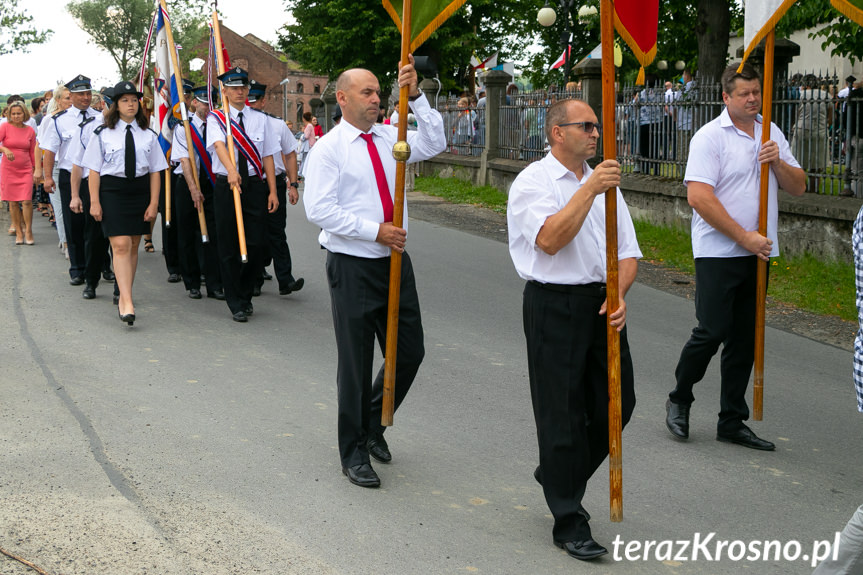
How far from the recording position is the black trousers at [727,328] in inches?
231

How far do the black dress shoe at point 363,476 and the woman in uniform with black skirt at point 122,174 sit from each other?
4.46 meters

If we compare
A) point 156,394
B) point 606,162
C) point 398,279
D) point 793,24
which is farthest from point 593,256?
point 793,24

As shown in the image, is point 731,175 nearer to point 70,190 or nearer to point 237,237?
point 237,237

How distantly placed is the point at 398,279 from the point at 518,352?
3213 mm

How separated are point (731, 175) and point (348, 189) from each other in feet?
6.90

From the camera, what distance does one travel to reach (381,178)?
17.5ft

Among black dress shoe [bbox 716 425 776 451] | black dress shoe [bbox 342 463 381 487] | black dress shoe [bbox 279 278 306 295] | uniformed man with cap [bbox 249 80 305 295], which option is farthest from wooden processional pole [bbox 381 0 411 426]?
black dress shoe [bbox 279 278 306 295]

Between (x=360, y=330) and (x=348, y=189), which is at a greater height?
(x=348, y=189)

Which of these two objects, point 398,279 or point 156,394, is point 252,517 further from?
point 156,394

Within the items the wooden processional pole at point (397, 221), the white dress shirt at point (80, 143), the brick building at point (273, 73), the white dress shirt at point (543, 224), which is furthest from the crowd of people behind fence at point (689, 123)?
the brick building at point (273, 73)

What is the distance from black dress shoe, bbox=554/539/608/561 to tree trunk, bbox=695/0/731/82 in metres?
15.2

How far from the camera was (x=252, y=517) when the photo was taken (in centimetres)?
475

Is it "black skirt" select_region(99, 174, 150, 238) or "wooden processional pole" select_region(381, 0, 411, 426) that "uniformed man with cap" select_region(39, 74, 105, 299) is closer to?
"black skirt" select_region(99, 174, 150, 238)

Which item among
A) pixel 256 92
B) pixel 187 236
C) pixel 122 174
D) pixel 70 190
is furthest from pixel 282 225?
pixel 70 190
